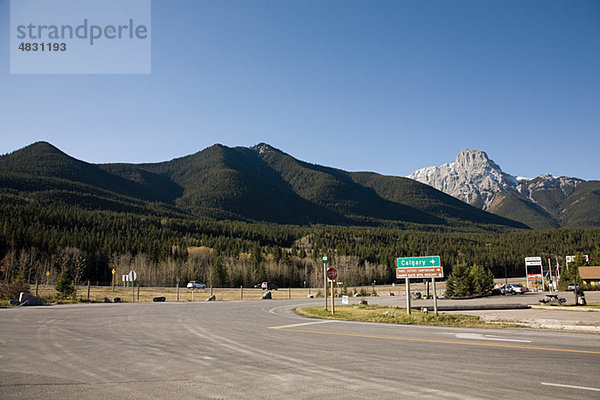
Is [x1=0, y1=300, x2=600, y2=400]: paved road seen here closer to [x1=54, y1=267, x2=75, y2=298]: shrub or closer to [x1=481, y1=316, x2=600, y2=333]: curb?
[x1=481, y1=316, x2=600, y2=333]: curb

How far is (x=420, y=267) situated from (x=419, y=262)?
284 millimetres

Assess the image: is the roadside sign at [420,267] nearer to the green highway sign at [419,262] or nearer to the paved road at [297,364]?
the green highway sign at [419,262]

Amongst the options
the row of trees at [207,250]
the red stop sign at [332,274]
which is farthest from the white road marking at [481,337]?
the row of trees at [207,250]

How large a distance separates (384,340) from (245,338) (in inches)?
180

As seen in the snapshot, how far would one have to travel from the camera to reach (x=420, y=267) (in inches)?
916

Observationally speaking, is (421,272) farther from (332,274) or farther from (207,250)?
(207,250)

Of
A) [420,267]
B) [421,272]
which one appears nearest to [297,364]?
[421,272]

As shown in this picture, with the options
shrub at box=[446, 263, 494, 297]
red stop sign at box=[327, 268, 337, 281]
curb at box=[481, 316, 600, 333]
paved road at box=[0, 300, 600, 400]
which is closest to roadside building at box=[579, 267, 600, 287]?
shrub at box=[446, 263, 494, 297]

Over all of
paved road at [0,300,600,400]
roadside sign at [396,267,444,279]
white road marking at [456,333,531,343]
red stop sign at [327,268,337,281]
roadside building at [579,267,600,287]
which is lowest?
roadside building at [579,267,600,287]

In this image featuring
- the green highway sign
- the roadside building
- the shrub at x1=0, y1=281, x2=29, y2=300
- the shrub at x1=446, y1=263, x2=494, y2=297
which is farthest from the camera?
the roadside building

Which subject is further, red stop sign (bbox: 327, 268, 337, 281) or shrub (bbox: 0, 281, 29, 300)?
shrub (bbox: 0, 281, 29, 300)

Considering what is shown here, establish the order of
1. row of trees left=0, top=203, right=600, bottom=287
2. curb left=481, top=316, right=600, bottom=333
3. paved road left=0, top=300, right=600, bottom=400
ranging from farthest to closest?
row of trees left=0, top=203, right=600, bottom=287, curb left=481, top=316, right=600, bottom=333, paved road left=0, top=300, right=600, bottom=400

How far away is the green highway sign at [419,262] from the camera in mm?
22844

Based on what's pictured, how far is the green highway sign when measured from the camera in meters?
22.8
